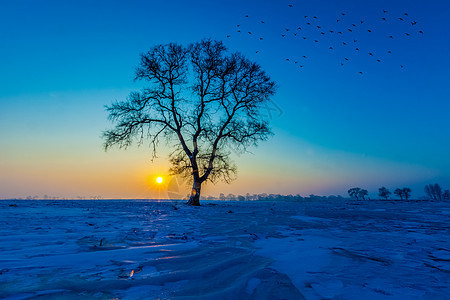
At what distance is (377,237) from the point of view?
2.98 metres

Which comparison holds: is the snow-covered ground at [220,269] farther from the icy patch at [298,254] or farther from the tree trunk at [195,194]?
the tree trunk at [195,194]

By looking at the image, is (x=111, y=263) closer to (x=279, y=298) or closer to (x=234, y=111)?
(x=279, y=298)

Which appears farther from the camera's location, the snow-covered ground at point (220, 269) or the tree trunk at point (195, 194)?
the tree trunk at point (195, 194)

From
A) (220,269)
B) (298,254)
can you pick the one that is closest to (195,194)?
(298,254)

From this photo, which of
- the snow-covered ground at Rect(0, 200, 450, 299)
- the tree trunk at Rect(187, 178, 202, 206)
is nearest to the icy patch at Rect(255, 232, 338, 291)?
the snow-covered ground at Rect(0, 200, 450, 299)

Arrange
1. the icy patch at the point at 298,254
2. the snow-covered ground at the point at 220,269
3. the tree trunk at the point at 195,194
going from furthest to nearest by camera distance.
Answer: the tree trunk at the point at 195,194 < the icy patch at the point at 298,254 < the snow-covered ground at the point at 220,269

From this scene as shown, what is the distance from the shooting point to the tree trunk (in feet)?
41.7

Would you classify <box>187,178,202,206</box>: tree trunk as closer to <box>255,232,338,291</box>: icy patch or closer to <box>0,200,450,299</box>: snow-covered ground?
<box>0,200,450,299</box>: snow-covered ground

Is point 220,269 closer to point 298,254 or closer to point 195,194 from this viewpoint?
point 298,254

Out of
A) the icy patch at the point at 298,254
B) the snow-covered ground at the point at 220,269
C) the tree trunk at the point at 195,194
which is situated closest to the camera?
the snow-covered ground at the point at 220,269

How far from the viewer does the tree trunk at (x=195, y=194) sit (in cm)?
1270

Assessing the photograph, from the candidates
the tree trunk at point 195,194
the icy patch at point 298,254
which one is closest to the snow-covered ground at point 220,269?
the icy patch at point 298,254

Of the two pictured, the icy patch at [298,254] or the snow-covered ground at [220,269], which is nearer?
the snow-covered ground at [220,269]

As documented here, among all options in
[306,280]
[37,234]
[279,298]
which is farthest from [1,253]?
[306,280]
